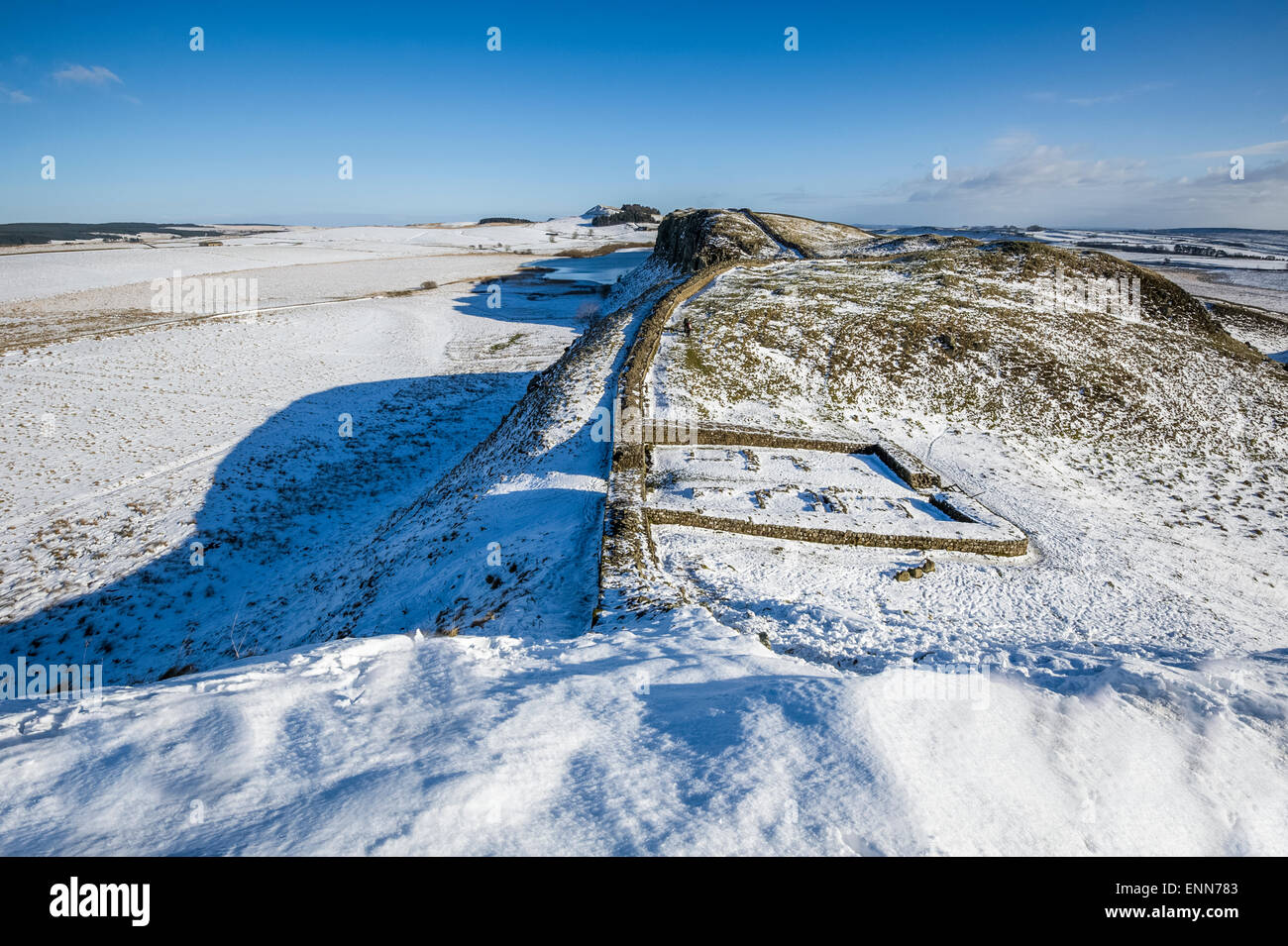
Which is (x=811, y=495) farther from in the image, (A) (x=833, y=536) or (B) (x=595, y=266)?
(B) (x=595, y=266)

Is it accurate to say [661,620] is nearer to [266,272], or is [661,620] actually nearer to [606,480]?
[606,480]

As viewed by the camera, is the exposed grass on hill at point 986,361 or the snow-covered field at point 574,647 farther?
the exposed grass on hill at point 986,361

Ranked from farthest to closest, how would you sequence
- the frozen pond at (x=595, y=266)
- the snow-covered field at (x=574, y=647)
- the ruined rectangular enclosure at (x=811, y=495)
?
the frozen pond at (x=595, y=266)
the ruined rectangular enclosure at (x=811, y=495)
the snow-covered field at (x=574, y=647)

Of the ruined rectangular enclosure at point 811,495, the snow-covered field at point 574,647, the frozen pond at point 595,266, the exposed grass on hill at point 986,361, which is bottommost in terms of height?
the snow-covered field at point 574,647

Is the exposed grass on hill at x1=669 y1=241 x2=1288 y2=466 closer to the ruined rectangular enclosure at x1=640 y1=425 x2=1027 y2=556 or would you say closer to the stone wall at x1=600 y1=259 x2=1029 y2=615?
the stone wall at x1=600 y1=259 x2=1029 y2=615

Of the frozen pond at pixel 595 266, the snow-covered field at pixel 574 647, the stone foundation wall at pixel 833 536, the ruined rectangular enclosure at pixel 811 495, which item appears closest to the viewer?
the snow-covered field at pixel 574 647

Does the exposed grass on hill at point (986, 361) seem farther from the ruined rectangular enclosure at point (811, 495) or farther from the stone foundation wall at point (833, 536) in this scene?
the stone foundation wall at point (833, 536)

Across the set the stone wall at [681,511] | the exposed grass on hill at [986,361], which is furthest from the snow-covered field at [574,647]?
the exposed grass on hill at [986,361]

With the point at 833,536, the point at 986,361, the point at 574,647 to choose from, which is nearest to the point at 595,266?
the point at 986,361

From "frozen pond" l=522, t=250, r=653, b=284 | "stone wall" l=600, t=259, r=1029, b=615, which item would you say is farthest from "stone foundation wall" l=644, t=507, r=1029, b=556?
"frozen pond" l=522, t=250, r=653, b=284

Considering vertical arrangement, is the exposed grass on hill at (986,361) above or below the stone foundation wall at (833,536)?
above
